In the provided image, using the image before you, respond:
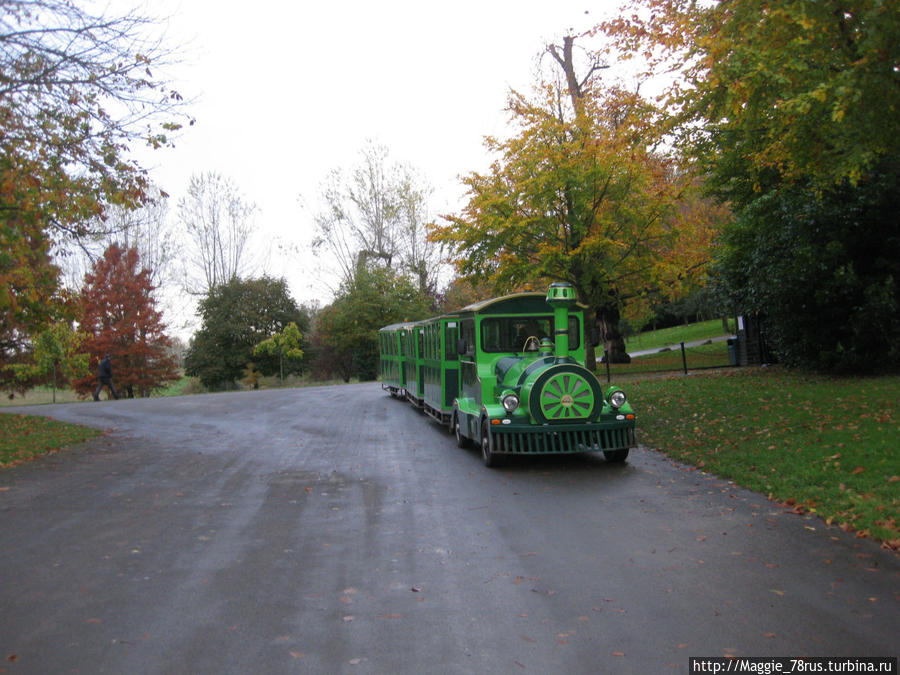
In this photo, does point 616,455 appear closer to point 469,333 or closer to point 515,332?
point 515,332

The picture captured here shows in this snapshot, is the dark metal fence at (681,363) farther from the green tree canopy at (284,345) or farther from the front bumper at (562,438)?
the green tree canopy at (284,345)

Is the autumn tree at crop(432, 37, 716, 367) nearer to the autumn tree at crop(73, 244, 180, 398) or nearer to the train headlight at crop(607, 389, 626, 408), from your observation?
the train headlight at crop(607, 389, 626, 408)

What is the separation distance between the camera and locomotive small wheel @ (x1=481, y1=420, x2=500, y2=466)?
9.33 metres

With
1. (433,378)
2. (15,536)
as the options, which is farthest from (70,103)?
(433,378)

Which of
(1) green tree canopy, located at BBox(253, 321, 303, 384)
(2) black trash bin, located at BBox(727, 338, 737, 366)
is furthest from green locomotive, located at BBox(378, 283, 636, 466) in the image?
(1) green tree canopy, located at BBox(253, 321, 303, 384)

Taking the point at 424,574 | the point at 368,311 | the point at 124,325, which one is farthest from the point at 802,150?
the point at 124,325

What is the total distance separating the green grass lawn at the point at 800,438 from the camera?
255 inches

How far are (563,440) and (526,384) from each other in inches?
35.8

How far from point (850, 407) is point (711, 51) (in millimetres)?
5872

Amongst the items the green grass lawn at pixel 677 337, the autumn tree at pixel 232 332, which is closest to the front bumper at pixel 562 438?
the autumn tree at pixel 232 332

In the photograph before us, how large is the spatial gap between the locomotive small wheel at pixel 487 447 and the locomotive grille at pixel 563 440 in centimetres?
11

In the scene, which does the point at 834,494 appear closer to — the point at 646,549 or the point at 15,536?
the point at 646,549

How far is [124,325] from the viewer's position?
1403 inches

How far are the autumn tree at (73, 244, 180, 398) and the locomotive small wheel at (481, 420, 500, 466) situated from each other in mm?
30381
